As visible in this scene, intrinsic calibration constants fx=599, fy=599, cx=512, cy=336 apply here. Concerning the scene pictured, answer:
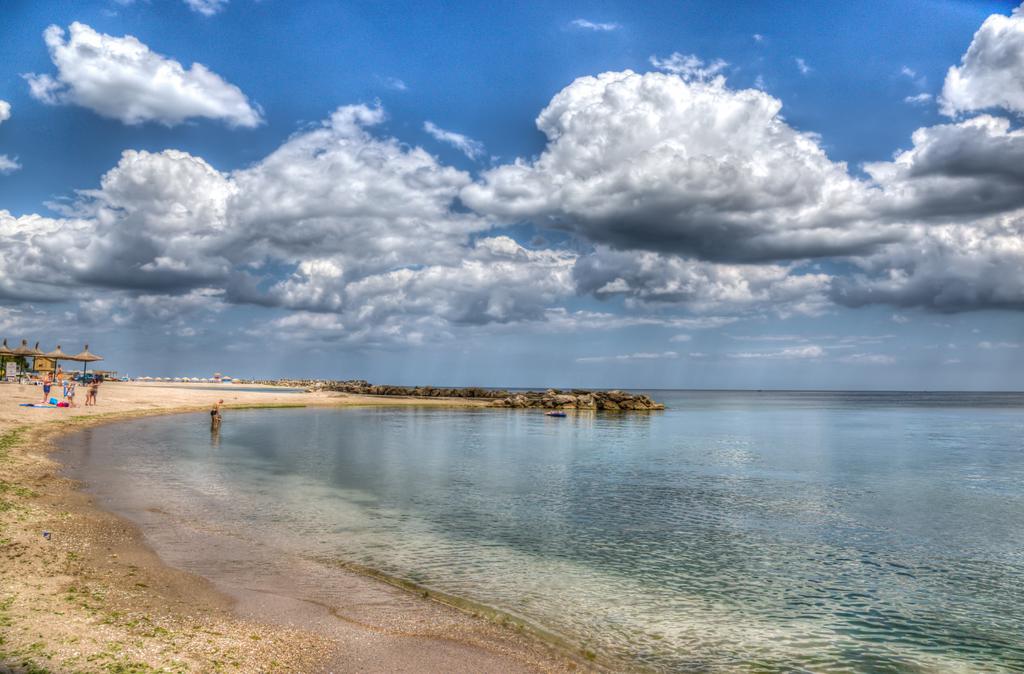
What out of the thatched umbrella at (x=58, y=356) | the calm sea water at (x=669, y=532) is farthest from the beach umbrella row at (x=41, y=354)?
the calm sea water at (x=669, y=532)

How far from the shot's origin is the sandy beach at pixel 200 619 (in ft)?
29.6

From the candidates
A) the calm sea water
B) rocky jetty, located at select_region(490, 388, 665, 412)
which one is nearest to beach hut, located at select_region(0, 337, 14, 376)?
the calm sea water

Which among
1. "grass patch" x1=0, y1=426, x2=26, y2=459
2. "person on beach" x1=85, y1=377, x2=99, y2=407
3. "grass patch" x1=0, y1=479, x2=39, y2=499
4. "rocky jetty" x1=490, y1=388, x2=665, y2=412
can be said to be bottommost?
"rocky jetty" x1=490, y1=388, x2=665, y2=412

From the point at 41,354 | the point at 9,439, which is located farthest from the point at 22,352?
the point at 9,439

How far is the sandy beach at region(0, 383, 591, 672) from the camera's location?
29.6ft

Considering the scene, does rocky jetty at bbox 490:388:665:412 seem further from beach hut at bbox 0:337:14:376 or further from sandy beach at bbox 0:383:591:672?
sandy beach at bbox 0:383:591:672

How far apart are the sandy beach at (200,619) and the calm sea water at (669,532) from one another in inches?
62.9

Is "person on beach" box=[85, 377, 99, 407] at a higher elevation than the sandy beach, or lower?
higher

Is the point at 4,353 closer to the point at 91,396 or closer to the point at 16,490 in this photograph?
the point at 91,396

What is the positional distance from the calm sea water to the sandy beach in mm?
1597

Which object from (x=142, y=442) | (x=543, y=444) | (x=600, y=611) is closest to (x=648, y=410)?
(x=543, y=444)

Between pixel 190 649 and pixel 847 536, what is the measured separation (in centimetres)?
2009

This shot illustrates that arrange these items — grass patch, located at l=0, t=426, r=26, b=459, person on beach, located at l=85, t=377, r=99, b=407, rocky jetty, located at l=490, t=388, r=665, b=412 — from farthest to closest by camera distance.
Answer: rocky jetty, located at l=490, t=388, r=665, b=412 < person on beach, located at l=85, t=377, r=99, b=407 < grass patch, located at l=0, t=426, r=26, b=459

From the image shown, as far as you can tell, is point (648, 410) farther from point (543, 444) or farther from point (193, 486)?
point (193, 486)
